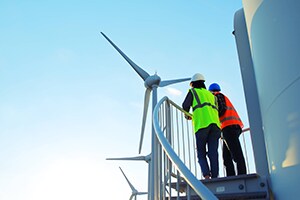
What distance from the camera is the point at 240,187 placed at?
3.47m

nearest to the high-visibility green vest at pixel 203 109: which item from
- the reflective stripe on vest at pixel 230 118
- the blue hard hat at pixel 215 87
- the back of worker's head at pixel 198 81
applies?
the back of worker's head at pixel 198 81

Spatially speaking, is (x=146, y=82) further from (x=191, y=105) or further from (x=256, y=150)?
(x=256, y=150)

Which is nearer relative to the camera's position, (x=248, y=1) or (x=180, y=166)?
(x=180, y=166)

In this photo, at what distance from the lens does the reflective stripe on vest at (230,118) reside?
5.02m

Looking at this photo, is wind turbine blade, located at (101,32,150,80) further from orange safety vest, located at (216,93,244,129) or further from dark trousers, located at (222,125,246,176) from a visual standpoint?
dark trousers, located at (222,125,246,176)

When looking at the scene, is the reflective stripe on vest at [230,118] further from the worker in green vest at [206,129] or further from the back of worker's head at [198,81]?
the back of worker's head at [198,81]

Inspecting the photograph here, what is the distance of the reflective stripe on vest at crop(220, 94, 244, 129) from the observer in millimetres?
5023

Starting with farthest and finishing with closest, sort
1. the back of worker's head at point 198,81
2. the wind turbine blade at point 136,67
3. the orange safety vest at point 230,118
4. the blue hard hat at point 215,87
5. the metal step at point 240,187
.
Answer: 1. the wind turbine blade at point 136,67
2. the blue hard hat at point 215,87
3. the back of worker's head at point 198,81
4. the orange safety vest at point 230,118
5. the metal step at point 240,187

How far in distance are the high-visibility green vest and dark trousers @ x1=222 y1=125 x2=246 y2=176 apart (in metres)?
0.38

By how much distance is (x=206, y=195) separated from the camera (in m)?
2.12

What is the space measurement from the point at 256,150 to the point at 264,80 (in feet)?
3.69

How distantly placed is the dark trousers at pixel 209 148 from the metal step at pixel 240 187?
86cm

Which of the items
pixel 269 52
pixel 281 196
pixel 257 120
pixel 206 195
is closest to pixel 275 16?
pixel 269 52

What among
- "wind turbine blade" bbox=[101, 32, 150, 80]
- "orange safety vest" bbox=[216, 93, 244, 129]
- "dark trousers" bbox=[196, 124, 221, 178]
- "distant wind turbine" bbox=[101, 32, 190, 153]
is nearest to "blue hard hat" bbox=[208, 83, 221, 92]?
"orange safety vest" bbox=[216, 93, 244, 129]
